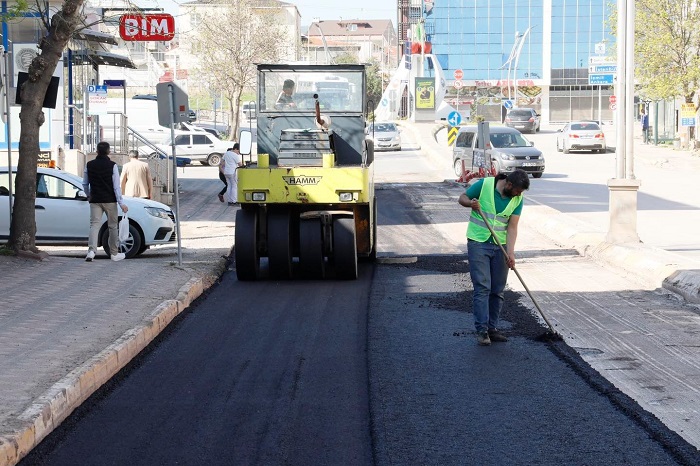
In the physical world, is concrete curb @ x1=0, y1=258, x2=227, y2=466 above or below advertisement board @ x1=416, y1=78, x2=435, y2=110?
below

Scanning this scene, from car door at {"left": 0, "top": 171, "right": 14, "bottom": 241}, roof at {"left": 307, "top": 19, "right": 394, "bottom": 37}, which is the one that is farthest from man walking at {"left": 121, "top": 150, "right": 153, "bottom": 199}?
roof at {"left": 307, "top": 19, "right": 394, "bottom": 37}

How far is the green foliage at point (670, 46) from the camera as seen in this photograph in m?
48.0

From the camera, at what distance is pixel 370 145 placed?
52.3 ft

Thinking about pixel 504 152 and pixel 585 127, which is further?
pixel 585 127

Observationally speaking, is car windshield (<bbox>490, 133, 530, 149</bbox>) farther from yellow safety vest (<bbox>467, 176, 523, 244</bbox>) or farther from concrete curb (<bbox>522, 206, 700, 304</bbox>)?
yellow safety vest (<bbox>467, 176, 523, 244</bbox>)

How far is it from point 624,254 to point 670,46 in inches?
1407

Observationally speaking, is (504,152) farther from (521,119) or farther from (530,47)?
(530,47)

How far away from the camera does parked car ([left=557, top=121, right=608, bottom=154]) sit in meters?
51.6

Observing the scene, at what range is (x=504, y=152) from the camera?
36594 millimetres

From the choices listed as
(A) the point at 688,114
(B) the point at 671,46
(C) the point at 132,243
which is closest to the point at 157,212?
(C) the point at 132,243

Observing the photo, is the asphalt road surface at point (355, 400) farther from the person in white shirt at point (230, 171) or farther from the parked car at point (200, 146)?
the parked car at point (200, 146)

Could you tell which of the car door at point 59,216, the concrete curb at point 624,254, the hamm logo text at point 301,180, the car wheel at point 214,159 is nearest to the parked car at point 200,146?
the car wheel at point 214,159

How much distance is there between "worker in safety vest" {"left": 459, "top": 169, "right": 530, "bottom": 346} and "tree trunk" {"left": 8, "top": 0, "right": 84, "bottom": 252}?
27.2ft

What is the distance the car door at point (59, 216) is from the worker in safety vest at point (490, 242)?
9.42m
